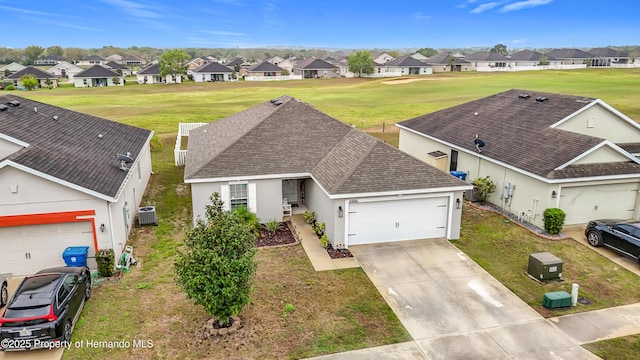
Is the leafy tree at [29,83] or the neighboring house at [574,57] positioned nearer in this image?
the leafy tree at [29,83]

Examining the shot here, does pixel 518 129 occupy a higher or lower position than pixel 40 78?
lower

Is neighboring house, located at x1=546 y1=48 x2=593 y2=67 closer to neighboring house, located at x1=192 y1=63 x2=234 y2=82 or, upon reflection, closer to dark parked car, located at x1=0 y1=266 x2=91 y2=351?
neighboring house, located at x1=192 y1=63 x2=234 y2=82

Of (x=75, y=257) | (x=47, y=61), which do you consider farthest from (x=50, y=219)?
(x=47, y=61)

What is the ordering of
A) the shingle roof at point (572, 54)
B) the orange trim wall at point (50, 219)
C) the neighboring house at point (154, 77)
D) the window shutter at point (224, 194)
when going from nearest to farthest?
the orange trim wall at point (50, 219)
the window shutter at point (224, 194)
the neighboring house at point (154, 77)
the shingle roof at point (572, 54)

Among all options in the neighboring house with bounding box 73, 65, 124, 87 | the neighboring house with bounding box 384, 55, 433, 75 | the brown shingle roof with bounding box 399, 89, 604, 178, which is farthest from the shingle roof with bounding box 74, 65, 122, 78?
the brown shingle roof with bounding box 399, 89, 604, 178

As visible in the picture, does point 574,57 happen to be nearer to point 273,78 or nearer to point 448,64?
point 448,64

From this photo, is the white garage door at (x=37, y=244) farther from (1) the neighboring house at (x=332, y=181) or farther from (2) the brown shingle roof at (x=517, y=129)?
(2) the brown shingle roof at (x=517, y=129)

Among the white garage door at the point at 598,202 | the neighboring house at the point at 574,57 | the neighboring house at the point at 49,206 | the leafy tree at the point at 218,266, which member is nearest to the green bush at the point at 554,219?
the white garage door at the point at 598,202
